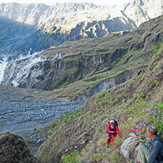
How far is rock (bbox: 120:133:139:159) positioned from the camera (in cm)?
572

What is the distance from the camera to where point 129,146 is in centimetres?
594

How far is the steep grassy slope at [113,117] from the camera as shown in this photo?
6746mm

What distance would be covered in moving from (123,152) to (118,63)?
71.7 m

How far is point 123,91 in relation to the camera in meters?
13.2

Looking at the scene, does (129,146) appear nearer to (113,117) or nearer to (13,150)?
(113,117)

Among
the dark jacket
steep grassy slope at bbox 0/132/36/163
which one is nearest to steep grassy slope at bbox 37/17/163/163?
the dark jacket

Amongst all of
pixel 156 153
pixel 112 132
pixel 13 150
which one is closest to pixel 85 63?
pixel 13 150

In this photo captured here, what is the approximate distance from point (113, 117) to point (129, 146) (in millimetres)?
4081

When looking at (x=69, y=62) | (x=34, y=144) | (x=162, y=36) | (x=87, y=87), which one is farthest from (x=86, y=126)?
(x=69, y=62)

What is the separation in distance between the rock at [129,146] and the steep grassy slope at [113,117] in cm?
21

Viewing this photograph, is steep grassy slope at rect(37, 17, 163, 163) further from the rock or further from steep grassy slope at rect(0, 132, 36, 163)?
steep grassy slope at rect(0, 132, 36, 163)

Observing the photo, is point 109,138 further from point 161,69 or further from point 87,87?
point 87,87

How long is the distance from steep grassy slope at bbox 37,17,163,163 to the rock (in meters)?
0.21

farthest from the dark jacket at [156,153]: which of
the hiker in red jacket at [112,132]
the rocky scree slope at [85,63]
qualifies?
the rocky scree slope at [85,63]
